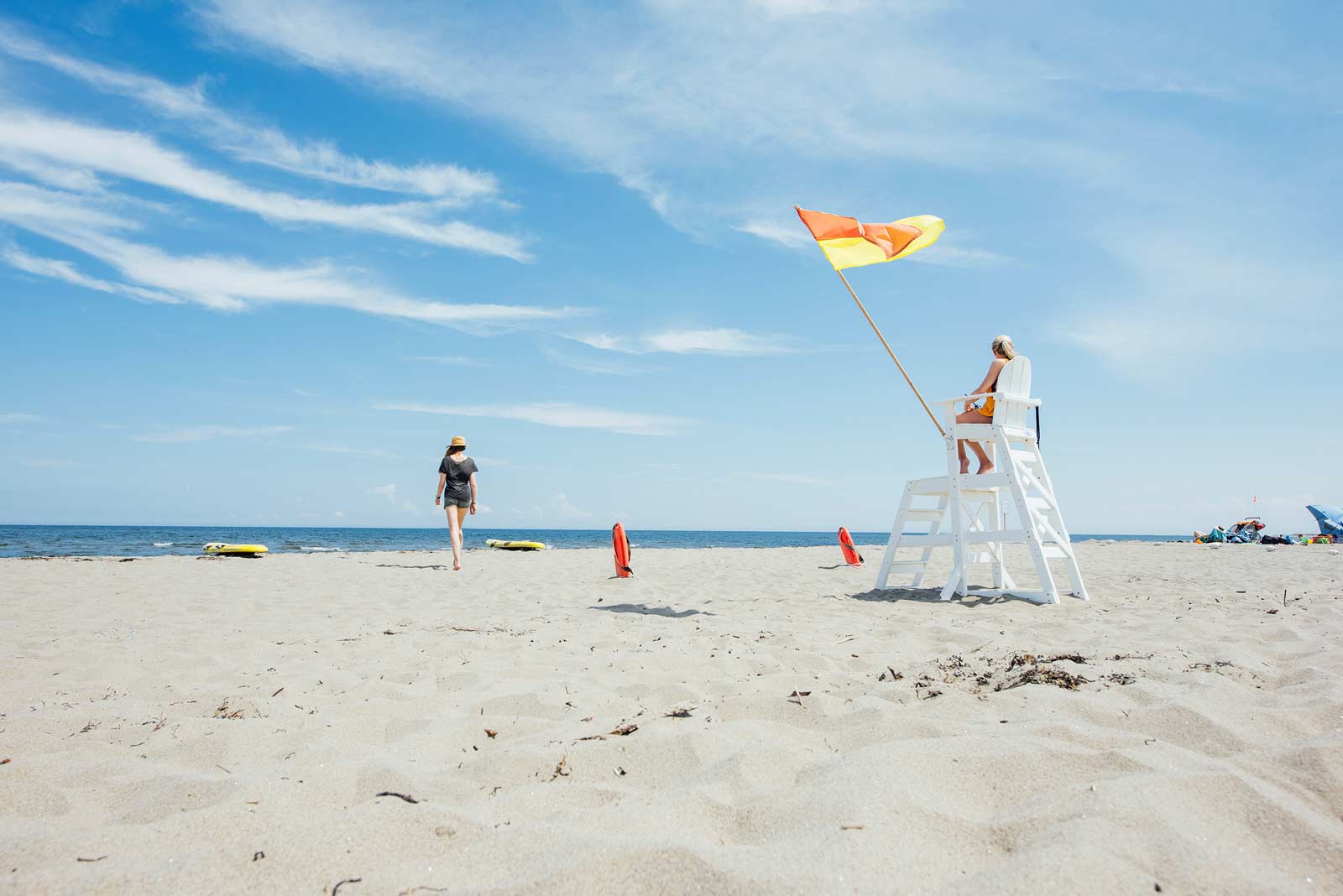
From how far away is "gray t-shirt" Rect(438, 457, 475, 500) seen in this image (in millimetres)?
9953

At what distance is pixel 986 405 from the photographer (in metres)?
5.80

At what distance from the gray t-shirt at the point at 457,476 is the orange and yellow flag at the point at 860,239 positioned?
581cm

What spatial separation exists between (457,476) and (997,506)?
7118 millimetres

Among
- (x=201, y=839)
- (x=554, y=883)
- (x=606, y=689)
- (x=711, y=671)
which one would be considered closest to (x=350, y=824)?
(x=201, y=839)

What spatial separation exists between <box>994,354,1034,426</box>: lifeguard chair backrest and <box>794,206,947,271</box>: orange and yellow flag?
1.90 metres

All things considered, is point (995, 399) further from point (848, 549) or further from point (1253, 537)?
point (1253, 537)

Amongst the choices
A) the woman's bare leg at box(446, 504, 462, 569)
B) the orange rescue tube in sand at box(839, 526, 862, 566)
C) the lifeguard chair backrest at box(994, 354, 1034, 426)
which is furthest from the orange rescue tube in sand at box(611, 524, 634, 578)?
the lifeguard chair backrest at box(994, 354, 1034, 426)

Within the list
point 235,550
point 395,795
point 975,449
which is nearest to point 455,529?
point 975,449

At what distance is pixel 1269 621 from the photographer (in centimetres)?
412

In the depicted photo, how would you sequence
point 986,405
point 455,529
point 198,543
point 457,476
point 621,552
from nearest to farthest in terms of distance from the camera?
point 986,405
point 621,552
point 455,529
point 457,476
point 198,543

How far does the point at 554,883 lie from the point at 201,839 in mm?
903

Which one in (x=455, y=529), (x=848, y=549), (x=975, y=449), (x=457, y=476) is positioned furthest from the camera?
(x=848, y=549)

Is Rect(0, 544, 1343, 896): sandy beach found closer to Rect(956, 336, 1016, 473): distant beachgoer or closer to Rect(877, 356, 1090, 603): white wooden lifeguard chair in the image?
Rect(877, 356, 1090, 603): white wooden lifeguard chair

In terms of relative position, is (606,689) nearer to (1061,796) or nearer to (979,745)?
(979,745)
